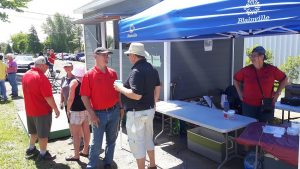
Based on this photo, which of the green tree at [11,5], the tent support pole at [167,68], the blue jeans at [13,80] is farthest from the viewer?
the green tree at [11,5]

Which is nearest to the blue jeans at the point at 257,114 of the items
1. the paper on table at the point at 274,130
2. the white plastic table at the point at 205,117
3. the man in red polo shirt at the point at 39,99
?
the white plastic table at the point at 205,117

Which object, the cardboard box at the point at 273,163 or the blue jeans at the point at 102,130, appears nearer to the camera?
the cardboard box at the point at 273,163

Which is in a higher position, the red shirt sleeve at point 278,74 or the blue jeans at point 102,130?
the red shirt sleeve at point 278,74

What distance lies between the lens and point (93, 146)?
387 cm

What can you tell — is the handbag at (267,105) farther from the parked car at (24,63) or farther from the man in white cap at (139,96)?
the parked car at (24,63)

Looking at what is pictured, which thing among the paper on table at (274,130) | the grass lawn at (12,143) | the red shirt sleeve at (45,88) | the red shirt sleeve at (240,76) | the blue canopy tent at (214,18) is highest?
the blue canopy tent at (214,18)

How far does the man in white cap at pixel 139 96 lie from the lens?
3.44 m

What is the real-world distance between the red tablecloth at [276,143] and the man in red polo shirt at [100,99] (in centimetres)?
173

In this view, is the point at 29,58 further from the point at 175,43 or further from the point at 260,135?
the point at 260,135

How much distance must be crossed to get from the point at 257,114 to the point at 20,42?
74695mm

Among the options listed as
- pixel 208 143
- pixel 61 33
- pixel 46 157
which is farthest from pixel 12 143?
pixel 61 33

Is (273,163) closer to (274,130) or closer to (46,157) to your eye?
(274,130)

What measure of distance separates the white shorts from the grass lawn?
1.87m

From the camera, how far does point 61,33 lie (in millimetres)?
66562
